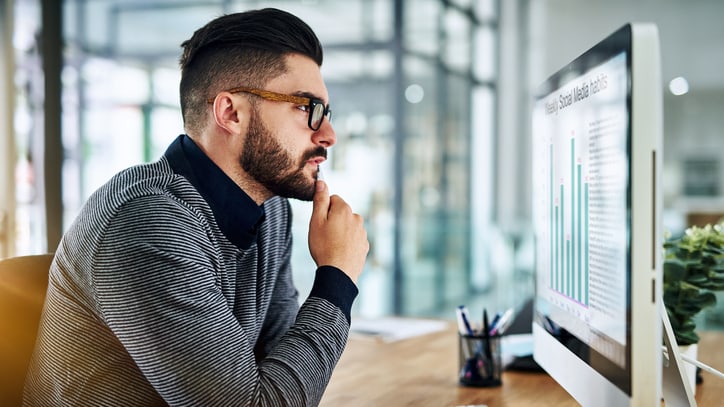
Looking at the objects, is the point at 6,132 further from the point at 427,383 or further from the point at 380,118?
the point at 427,383

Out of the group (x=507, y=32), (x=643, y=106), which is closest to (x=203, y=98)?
(x=643, y=106)

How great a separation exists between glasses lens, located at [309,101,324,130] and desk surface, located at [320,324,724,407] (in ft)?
1.65

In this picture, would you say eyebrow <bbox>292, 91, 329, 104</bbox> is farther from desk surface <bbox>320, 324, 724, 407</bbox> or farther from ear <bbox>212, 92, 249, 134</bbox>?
desk surface <bbox>320, 324, 724, 407</bbox>

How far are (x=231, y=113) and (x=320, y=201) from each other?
21 cm

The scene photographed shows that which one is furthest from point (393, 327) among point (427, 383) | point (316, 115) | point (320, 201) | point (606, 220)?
point (606, 220)

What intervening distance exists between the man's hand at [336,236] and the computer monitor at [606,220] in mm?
321

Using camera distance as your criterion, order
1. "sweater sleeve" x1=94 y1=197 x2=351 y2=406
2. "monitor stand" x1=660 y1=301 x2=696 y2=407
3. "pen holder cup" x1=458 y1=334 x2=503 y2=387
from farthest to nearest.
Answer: "pen holder cup" x1=458 y1=334 x2=503 y2=387, "monitor stand" x1=660 y1=301 x2=696 y2=407, "sweater sleeve" x1=94 y1=197 x2=351 y2=406

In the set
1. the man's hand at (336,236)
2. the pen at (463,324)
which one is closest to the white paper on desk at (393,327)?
the pen at (463,324)

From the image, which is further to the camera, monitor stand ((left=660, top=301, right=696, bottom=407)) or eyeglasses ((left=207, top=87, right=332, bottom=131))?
eyeglasses ((left=207, top=87, right=332, bottom=131))

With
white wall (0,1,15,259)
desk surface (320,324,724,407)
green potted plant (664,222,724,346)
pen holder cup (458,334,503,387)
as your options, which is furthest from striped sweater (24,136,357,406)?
white wall (0,1,15,259)

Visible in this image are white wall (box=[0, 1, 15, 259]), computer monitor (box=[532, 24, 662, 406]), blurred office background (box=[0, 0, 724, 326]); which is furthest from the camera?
blurred office background (box=[0, 0, 724, 326])

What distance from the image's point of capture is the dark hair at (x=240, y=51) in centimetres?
126

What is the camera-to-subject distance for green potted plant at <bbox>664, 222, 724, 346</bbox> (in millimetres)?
1319

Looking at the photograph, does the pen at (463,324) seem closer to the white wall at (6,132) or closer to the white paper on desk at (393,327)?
the white paper on desk at (393,327)
